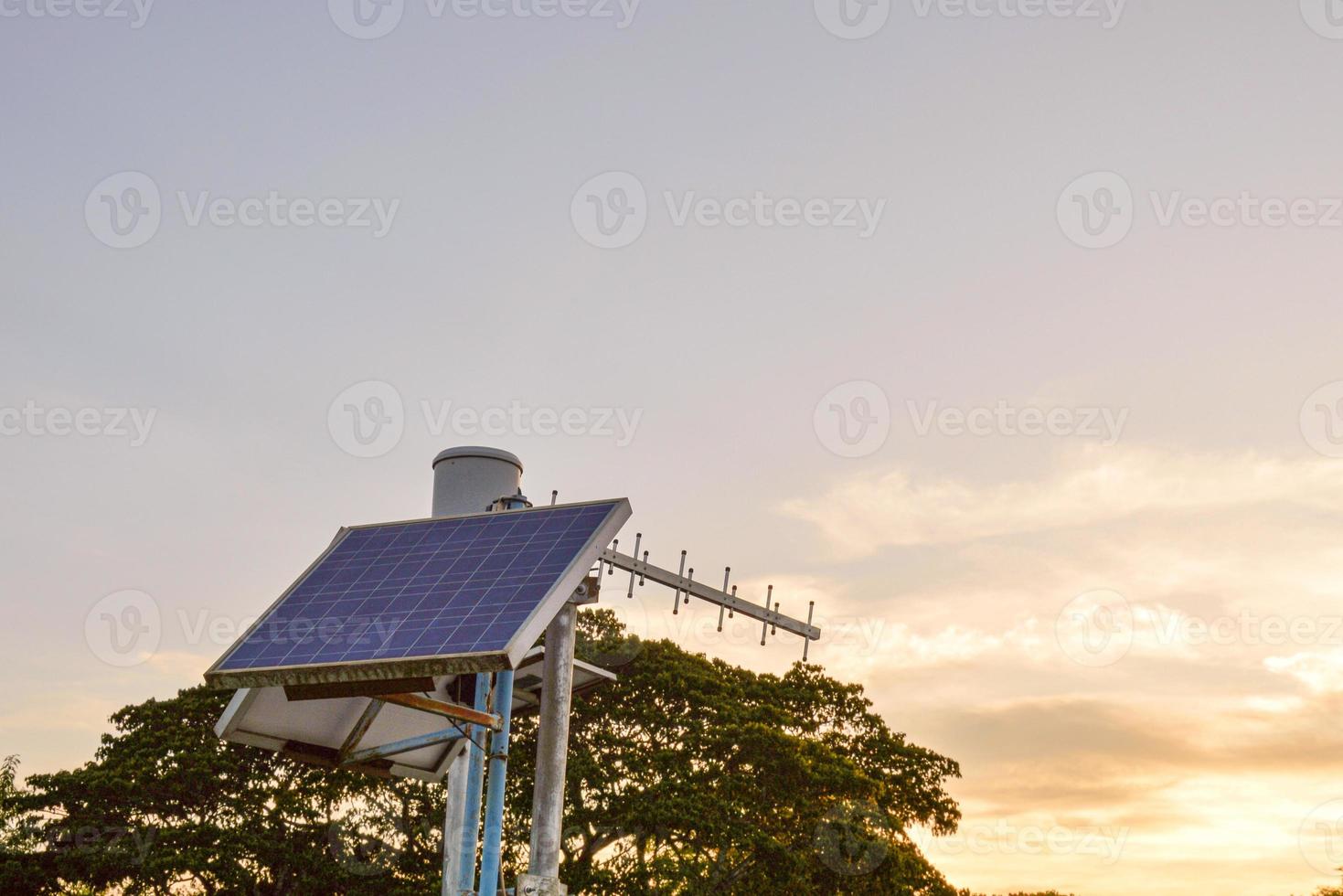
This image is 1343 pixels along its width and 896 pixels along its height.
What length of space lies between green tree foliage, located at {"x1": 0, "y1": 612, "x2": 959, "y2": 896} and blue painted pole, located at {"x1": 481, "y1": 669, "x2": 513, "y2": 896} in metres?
17.9

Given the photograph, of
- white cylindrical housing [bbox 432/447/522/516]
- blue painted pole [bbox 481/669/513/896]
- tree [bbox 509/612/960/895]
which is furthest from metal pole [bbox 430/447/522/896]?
tree [bbox 509/612/960/895]

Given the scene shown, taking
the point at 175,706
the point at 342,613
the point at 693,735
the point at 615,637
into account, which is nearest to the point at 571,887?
the point at 693,735

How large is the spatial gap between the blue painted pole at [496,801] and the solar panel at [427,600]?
1.79 meters

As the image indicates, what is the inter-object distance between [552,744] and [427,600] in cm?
342

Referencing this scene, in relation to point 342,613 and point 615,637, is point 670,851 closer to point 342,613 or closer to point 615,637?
point 615,637

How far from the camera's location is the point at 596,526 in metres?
12.6

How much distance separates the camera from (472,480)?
1619 centimetres

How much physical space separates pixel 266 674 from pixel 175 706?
86.7ft

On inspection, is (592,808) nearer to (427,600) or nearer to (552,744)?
(552,744)

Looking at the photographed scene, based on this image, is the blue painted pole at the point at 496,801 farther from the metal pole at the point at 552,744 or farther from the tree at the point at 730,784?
the tree at the point at 730,784

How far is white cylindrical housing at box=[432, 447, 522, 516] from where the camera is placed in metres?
16.1

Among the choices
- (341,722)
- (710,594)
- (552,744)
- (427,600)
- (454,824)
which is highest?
(710,594)

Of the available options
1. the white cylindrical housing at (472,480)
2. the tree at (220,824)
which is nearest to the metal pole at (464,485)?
the white cylindrical housing at (472,480)

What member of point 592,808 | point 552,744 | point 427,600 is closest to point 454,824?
point 552,744
